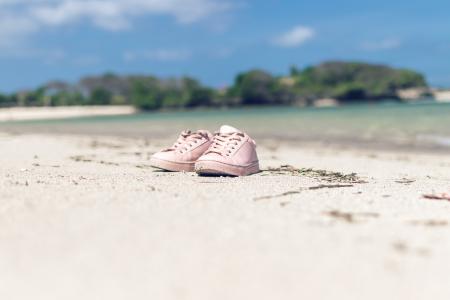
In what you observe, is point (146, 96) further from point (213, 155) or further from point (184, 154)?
point (213, 155)

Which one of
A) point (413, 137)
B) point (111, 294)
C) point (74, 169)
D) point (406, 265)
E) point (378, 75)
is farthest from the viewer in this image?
point (378, 75)

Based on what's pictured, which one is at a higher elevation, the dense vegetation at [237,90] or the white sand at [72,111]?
the dense vegetation at [237,90]

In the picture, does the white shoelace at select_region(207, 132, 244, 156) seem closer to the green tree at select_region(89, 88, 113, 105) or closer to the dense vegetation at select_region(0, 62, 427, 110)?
the dense vegetation at select_region(0, 62, 427, 110)

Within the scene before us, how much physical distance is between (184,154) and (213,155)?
439 mm

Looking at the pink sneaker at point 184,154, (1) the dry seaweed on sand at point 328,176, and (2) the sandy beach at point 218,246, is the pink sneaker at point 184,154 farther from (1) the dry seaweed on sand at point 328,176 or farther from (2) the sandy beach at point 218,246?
(2) the sandy beach at point 218,246

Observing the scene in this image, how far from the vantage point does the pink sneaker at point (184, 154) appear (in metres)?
4.73

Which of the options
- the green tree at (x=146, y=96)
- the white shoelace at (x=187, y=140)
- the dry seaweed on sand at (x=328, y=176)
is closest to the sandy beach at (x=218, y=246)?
the dry seaweed on sand at (x=328, y=176)

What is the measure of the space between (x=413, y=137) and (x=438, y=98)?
4712 inches

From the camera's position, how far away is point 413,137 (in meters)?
14.2

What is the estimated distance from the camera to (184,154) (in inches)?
187

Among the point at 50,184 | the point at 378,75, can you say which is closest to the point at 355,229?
the point at 50,184

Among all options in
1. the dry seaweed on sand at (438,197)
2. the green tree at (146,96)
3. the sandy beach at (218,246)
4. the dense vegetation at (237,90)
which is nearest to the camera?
the sandy beach at (218,246)

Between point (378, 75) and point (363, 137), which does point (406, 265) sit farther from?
point (378, 75)

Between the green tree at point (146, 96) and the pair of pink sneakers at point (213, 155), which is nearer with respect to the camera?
the pair of pink sneakers at point (213, 155)
